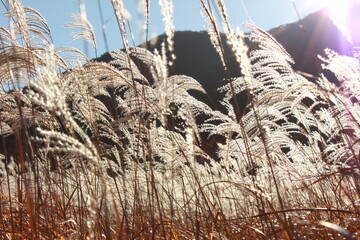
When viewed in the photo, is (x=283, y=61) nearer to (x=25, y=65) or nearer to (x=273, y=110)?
(x=273, y=110)

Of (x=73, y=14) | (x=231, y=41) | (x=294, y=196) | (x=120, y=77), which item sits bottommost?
(x=294, y=196)

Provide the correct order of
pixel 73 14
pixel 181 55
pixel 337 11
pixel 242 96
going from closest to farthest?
pixel 337 11
pixel 73 14
pixel 242 96
pixel 181 55

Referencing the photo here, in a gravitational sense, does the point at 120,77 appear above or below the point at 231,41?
above

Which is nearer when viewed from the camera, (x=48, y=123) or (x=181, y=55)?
(x=48, y=123)

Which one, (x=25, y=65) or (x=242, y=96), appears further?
(x=242, y=96)

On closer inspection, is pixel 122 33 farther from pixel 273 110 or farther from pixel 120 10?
pixel 273 110

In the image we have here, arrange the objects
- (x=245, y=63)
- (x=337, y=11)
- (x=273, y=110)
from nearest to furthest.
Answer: (x=245, y=63) < (x=337, y=11) < (x=273, y=110)

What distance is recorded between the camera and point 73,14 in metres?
3.15

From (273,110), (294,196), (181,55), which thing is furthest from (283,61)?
(181,55)

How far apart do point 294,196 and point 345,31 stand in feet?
6.16

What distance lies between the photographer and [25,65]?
2.32m

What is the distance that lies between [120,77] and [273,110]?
1.72m

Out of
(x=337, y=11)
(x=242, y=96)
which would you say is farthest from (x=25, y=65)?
(x=242, y=96)

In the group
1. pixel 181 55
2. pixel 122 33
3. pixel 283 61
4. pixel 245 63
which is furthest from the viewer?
A: pixel 181 55
